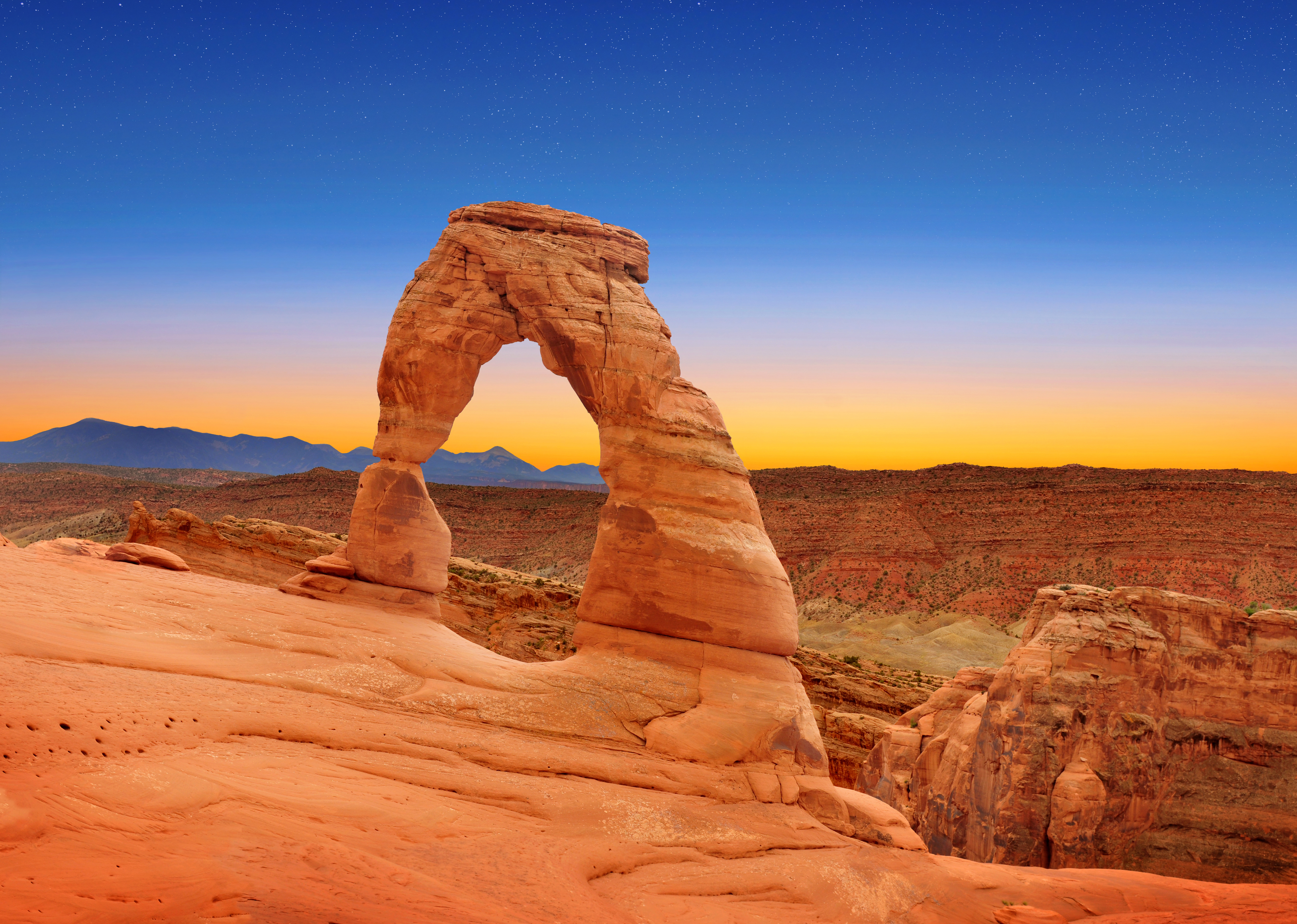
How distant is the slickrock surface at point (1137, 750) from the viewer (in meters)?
22.2

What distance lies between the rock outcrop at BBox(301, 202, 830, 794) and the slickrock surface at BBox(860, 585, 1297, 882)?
762 cm

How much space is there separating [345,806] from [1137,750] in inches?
810

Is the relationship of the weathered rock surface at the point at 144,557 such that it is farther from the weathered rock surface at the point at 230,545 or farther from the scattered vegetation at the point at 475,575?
the scattered vegetation at the point at 475,575

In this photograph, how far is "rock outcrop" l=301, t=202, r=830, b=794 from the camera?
16906 millimetres

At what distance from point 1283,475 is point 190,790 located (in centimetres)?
9956

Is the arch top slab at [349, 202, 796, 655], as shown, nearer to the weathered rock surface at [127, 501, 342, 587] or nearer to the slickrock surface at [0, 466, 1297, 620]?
the weathered rock surface at [127, 501, 342, 587]

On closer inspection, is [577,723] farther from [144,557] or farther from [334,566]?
[144,557]

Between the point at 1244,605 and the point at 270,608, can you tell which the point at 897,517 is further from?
the point at 270,608

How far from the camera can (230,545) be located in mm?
32844

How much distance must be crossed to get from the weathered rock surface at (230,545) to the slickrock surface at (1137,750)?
22.1 metres

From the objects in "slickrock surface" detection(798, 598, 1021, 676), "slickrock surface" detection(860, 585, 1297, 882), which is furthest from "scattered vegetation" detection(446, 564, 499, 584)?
"slickrock surface" detection(860, 585, 1297, 882)

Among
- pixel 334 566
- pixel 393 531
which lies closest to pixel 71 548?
pixel 334 566

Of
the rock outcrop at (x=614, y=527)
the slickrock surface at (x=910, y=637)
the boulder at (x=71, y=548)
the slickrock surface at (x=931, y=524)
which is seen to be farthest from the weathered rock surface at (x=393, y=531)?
the slickrock surface at (x=931, y=524)

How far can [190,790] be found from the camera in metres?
10.1
